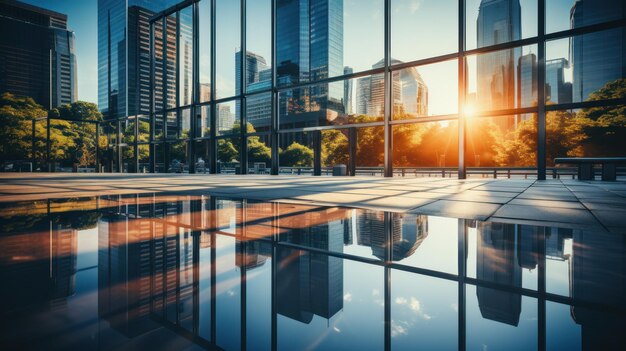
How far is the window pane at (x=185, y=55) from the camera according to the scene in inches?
856

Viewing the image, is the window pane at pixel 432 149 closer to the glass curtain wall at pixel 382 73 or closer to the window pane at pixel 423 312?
the glass curtain wall at pixel 382 73

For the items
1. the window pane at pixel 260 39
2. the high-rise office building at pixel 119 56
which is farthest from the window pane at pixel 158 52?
the high-rise office building at pixel 119 56

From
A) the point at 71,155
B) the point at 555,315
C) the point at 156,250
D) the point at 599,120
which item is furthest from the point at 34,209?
the point at 71,155

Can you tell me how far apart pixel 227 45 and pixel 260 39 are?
296 centimetres

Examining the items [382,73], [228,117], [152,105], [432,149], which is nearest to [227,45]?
[228,117]

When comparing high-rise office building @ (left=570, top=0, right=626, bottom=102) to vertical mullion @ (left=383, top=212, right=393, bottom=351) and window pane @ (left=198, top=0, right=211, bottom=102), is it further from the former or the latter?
window pane @ (left=198, top=0, right=211, bottom=102)

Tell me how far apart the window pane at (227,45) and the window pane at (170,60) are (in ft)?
16.1

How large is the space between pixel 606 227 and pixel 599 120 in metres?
30.2

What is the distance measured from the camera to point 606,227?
8.61ft

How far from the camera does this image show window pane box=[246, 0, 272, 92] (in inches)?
710

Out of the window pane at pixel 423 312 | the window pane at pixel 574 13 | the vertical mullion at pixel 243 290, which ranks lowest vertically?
the window pane at pixel 423 312

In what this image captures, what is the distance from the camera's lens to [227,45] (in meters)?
20.0

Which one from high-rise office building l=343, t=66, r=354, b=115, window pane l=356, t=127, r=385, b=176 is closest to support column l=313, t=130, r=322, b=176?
high-rise office building l=343, t=66, r=354, b=115

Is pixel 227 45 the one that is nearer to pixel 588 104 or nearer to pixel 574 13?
pixel 574 13
